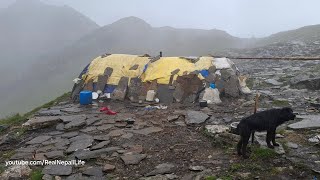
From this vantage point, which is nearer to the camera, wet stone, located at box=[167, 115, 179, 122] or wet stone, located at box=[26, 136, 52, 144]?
wet stone, located at box=[26, 136, 52, 144]

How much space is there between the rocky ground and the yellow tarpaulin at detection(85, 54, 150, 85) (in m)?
1.49

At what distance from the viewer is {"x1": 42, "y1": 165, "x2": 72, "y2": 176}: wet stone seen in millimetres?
6749

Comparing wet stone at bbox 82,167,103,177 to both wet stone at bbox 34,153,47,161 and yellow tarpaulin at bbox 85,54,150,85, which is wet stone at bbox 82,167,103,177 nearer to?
wet stone at bbox 34,153,47,161

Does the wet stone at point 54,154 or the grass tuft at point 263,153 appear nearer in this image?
the grass tuft at point 263,153

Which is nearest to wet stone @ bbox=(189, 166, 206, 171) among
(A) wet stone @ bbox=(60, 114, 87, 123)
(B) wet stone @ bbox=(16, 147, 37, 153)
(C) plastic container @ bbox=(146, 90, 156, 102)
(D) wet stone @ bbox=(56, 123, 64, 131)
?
(B) wet stone @ bbox=(16, 147, 37, 153)

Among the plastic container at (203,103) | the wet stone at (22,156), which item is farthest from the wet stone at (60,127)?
the plastic container at (203,103)

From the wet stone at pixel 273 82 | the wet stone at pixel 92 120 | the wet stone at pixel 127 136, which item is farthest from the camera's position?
the wet stone at pixel 273 82

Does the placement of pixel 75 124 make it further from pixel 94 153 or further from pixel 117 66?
pixel 117 66

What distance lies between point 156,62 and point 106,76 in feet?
7.08

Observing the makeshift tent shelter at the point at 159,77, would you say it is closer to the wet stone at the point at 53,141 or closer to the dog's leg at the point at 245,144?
the wet stone at the point at 53,141

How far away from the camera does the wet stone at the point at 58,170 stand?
22.1ft

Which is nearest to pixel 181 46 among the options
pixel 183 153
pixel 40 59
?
pixel 40 59

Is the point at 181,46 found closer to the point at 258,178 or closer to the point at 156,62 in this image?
the point at 156,62

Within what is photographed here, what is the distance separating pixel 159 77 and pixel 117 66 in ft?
7.05
